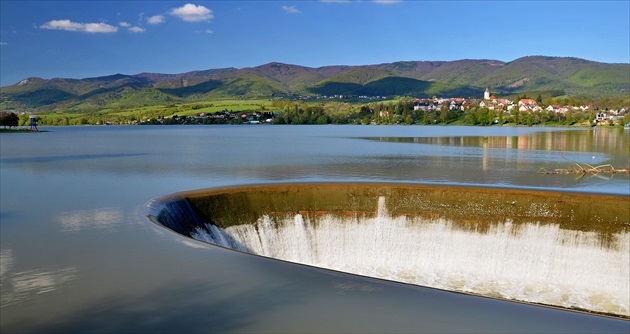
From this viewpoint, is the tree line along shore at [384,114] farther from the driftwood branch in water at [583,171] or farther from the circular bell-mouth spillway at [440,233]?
the circular bell-mouth spillway at [440,233]

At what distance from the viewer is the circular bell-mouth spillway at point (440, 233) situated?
42.6ft

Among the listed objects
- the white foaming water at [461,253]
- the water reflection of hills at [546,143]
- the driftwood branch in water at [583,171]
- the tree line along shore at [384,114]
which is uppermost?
the tree line along shore at [384,114]

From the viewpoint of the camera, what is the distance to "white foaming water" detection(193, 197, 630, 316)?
1272 centimetres

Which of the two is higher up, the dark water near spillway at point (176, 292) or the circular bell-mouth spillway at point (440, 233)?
the dark water near spillway at point (176, 292)

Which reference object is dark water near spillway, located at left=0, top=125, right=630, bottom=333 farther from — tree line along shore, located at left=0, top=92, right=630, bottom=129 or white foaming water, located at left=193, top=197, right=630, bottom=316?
tree line along shore, located at left=0, top=92, right=630, bottom=129

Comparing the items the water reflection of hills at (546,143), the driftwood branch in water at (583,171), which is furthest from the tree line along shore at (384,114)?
the driftwood branch in water at (583,171)

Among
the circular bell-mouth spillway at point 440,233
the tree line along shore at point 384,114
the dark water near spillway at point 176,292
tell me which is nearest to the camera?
the dark water near spillway at point 176,292

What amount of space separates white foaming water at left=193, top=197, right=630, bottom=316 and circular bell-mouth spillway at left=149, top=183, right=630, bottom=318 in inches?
1.1

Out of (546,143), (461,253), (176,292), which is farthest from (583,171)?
(546,143)

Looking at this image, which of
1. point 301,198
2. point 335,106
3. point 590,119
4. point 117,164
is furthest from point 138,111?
point 301,198

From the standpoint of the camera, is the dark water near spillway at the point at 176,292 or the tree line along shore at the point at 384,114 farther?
the tree line along shore at the point at 384,114

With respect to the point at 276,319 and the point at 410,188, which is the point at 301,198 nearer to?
the point at 410,188

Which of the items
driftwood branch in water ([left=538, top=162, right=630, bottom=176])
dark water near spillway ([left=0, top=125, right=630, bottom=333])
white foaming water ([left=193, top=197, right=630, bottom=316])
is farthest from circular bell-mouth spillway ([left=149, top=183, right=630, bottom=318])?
driftwood branch in water ([left=538, top=162, right=630, bottom=176])

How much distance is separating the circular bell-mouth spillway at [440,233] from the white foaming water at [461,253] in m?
0.03
